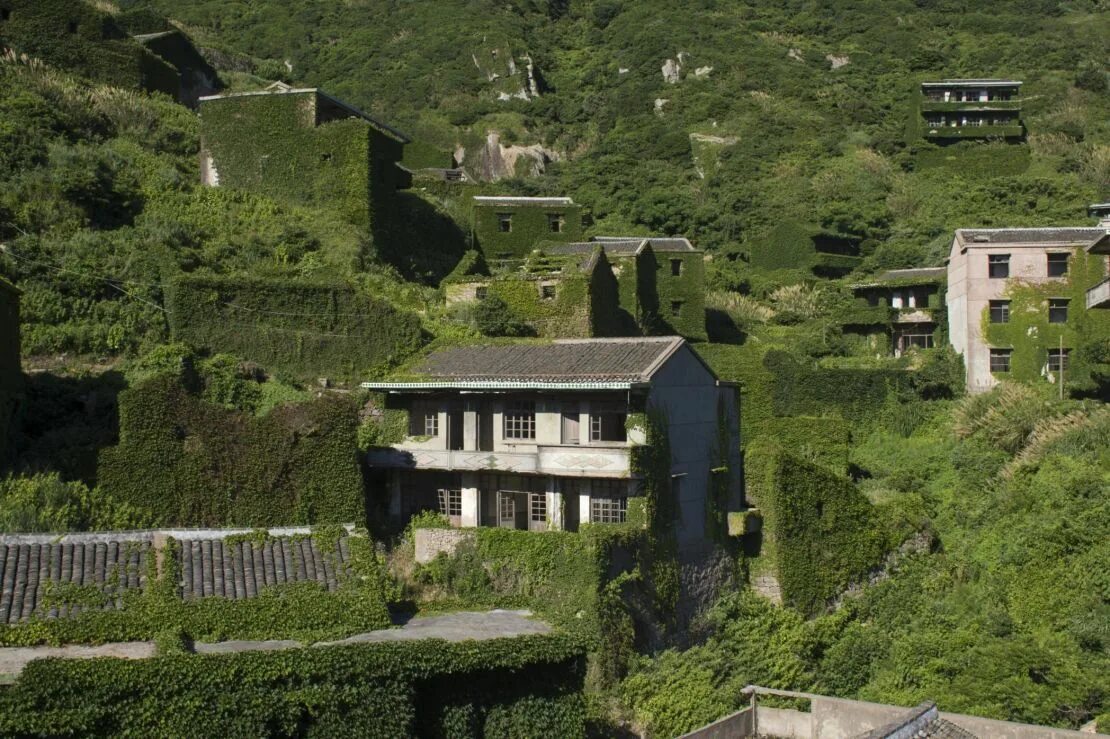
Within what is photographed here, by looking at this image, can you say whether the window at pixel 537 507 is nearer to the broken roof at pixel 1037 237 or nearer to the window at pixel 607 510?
the window at pixel 607 510

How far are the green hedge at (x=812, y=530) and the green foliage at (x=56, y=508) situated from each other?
15536 millimetres

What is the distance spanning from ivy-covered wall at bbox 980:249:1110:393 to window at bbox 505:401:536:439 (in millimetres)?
23717

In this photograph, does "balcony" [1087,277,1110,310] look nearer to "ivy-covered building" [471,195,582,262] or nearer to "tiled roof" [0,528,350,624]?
"ivy-covered building" [471,195,582,262]

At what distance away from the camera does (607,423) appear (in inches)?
1044

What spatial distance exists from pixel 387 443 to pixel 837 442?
1636 cm

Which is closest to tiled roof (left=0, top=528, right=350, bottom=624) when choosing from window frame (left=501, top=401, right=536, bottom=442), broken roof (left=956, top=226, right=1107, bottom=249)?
window frame (left=501, top=401, right=536, bottom=442)

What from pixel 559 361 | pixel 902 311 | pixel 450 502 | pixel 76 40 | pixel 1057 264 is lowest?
pixel 450 502

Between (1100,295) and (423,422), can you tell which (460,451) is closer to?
(423,422)

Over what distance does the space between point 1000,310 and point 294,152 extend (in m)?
26.9

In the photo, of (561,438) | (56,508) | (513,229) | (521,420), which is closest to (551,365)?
(521,420)

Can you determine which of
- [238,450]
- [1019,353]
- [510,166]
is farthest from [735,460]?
[510,166]

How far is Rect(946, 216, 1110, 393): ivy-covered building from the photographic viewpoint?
4231cm

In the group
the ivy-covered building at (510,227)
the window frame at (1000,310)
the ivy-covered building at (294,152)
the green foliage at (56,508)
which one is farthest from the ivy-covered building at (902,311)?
the green foliage at (56,508)

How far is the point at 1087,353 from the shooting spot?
41.4 m
